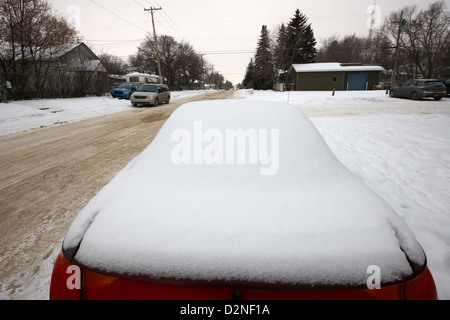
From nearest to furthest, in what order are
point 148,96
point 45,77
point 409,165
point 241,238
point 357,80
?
point 241,238 → point 409,165 → point 148,96 → point 45,77 → point 357,80

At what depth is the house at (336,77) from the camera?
1287 inches

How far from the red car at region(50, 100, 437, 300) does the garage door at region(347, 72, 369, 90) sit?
125 feet

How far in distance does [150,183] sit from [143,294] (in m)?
0.72

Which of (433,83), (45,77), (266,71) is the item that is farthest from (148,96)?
(266,71)

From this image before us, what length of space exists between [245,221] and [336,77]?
38.2 meters

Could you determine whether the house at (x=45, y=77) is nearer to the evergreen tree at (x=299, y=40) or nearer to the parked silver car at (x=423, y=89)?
the parked silver car at (x=423, y=89)

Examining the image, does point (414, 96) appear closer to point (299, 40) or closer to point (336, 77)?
point (336, 77)

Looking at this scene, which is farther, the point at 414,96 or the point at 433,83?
the point at 414,96

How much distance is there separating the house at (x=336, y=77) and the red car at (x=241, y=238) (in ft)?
119

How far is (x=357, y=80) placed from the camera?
33.2m

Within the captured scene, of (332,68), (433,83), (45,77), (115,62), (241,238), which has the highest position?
(115,62)

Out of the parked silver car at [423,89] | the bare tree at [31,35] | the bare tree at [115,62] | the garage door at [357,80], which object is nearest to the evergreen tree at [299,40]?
the garage door at [357,80]

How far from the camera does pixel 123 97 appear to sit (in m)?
21.9

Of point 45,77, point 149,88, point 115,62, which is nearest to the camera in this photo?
point 149,88
